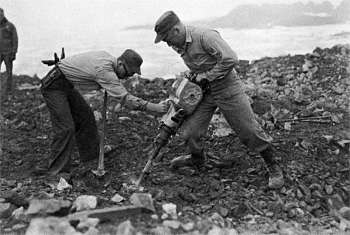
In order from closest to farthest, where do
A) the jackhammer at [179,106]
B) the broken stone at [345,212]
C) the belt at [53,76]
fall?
the broken stone at [345,212] < the jackhammer at [179,106] < the belt at [53,76]

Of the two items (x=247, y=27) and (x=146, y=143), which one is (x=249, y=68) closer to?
(x=247, y=27)

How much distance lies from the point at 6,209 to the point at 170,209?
48.5 inches

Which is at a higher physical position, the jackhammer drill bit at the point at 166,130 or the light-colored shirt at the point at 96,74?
the light-colored shirt at the point at 96,74

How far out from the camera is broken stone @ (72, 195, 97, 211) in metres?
3.72

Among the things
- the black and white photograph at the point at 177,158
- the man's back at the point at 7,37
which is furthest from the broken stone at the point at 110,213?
the man's back at the point at 7,37

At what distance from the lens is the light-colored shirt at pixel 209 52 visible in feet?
13.7

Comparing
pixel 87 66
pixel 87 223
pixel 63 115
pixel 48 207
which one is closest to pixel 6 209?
pixel 48 207

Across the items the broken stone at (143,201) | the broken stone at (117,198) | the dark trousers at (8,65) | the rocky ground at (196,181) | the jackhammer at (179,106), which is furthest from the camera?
the dark trousers at (8,65)

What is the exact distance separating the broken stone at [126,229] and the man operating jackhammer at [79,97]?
1.22 meters

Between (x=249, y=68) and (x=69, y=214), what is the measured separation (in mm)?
5988

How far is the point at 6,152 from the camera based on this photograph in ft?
18.3

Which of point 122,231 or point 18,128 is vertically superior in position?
point 122,231

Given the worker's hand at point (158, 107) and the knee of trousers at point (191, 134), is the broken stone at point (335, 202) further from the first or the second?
the worker's hand at point (158, 107)

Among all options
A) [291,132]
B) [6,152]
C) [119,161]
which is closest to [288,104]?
[291,132]
